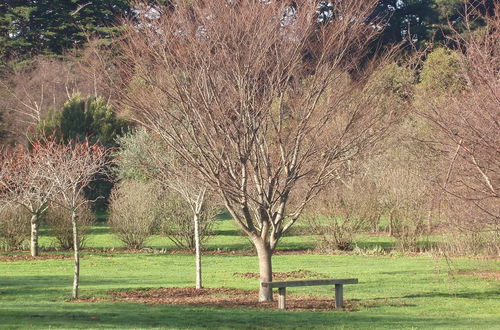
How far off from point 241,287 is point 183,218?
1169 centimetres

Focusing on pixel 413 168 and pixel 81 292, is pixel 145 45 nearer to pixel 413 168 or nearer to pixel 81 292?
pixel 81 292

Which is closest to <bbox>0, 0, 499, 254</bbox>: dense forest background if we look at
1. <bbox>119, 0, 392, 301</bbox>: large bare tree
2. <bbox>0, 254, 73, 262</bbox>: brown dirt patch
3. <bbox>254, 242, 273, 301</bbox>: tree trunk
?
<bbox>119, 0, 392, 301</bbox>: large bare tree

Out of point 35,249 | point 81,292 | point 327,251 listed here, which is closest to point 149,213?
point 35,249

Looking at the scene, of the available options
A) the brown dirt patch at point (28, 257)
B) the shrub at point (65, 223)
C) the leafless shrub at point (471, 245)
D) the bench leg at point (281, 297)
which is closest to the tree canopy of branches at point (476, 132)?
the bench leg at point (281, 297)

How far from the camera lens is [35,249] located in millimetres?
27922

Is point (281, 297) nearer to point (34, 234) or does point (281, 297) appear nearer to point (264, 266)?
point (264, 266)

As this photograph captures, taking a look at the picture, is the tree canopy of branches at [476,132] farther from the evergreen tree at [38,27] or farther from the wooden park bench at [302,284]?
the evergreen tree at [38,27]

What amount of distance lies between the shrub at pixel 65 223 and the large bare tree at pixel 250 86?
14.8 metres

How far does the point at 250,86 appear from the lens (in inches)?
591

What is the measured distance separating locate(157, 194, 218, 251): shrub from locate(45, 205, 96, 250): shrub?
9.32 feet

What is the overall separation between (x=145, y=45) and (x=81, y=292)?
20.3ft

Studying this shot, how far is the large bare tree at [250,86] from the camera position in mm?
14453

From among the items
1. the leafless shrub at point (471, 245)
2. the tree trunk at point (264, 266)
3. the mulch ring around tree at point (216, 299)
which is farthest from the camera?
the leafless shrub at point (471, 245)

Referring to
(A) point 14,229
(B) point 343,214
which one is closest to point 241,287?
(B) point 343,214
